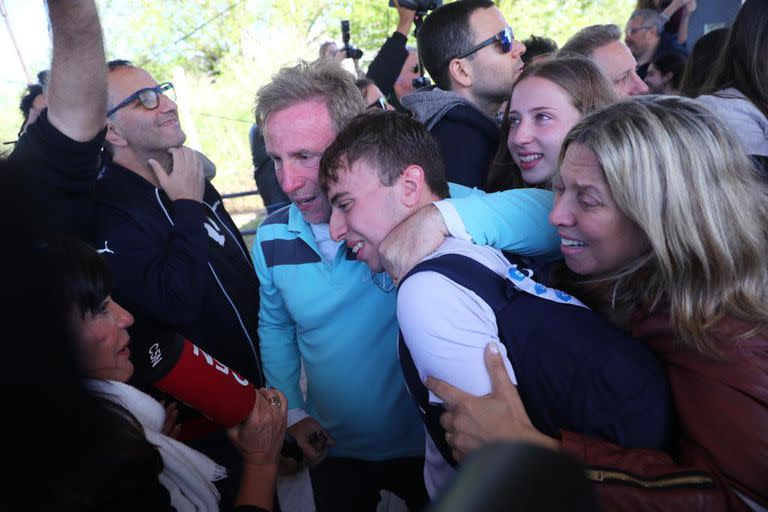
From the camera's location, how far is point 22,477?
1.26 ft

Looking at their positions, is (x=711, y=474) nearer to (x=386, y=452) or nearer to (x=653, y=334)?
(x=653, y=334)

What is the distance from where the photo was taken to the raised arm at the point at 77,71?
1.39 metres

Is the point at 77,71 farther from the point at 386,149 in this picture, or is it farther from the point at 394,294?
the point at 394,294

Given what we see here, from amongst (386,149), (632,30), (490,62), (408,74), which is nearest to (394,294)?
(386,149)

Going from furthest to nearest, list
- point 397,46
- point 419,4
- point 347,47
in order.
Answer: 1. point 347,47
2. point 397,46
3. point 419,4

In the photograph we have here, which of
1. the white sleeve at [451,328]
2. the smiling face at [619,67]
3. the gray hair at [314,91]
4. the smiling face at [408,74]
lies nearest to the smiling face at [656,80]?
the smiling face at [619,67]

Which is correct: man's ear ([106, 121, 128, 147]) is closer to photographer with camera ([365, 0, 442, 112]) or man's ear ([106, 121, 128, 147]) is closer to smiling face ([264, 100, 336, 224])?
smiling face ([264, 100, 336, 224])

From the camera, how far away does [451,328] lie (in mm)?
1233

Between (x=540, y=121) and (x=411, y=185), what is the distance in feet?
2.47

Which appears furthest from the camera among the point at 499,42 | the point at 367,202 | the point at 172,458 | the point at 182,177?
the point at 499,42

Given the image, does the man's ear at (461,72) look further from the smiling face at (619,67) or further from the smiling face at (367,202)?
the smiling face at (367,202)

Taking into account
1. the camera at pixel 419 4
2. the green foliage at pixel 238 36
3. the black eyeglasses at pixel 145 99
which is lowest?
the green foliage at pixel 238 36

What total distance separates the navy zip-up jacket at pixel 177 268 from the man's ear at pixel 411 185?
30.6 inches

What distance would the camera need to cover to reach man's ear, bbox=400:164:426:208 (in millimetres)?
1698
